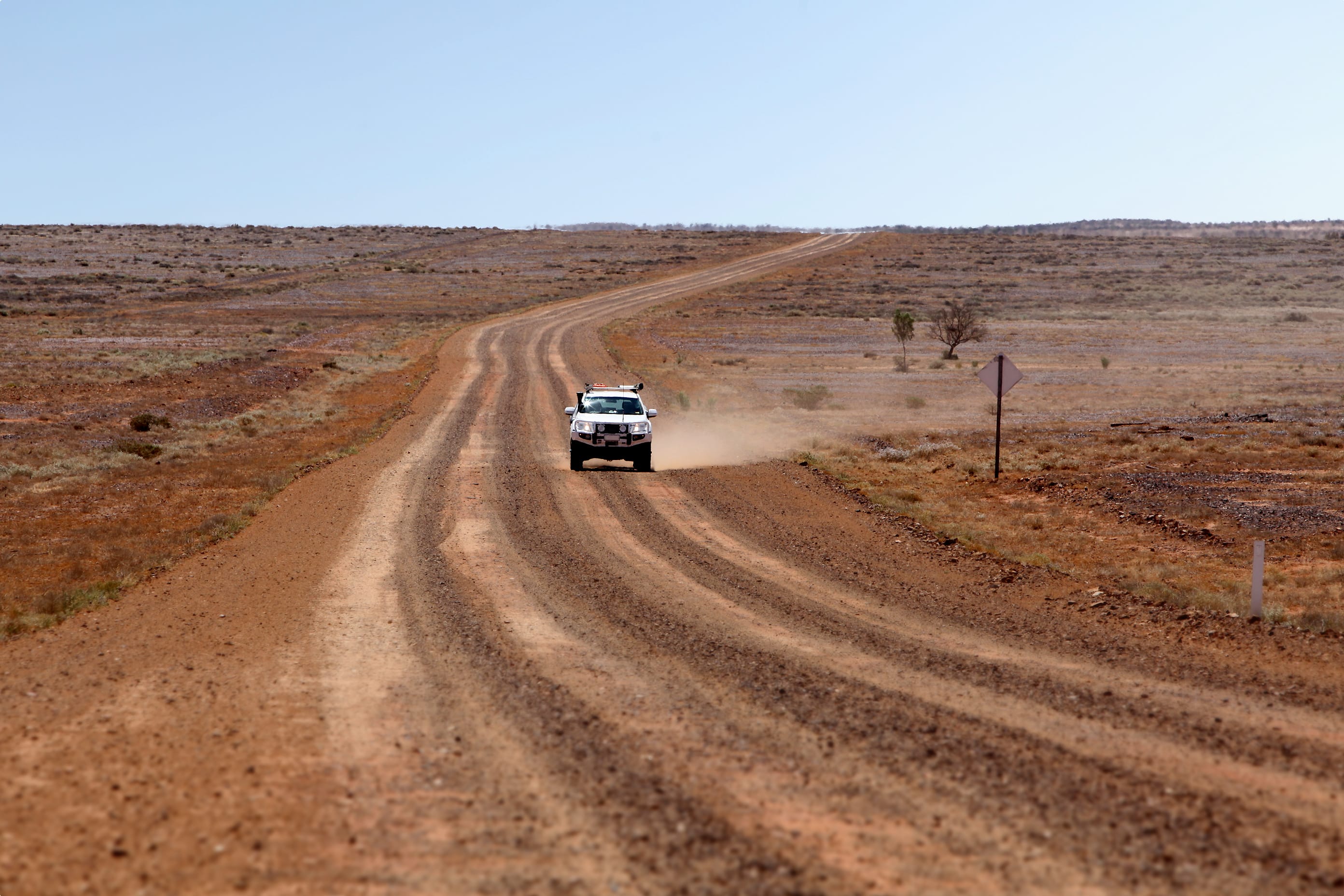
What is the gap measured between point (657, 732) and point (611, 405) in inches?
727

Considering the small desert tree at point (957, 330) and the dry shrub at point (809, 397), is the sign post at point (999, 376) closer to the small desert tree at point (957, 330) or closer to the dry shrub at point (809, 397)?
the dry shrub at point (809, 397)

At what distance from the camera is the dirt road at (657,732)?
260 inches

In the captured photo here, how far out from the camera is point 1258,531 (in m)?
19.7

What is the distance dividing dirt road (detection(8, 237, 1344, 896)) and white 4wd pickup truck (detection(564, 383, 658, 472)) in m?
8.63

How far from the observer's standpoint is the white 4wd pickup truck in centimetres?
2597

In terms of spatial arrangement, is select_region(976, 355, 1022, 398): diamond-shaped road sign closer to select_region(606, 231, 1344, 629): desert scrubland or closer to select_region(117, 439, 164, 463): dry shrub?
select_region(606, 231, 1344, 629): desert scrubland

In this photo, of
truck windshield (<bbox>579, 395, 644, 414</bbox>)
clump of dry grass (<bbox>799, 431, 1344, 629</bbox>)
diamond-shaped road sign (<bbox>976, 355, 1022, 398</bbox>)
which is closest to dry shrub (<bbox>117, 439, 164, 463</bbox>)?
truck windshield (<bbox>579, 395, 644, 414</bbox>)

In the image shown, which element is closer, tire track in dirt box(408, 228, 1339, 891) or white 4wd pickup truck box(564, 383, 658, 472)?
tire track in dirt box(408, 228, 1339, 891)

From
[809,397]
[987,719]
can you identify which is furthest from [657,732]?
[809,397]

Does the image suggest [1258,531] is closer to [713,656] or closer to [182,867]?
[713,656]

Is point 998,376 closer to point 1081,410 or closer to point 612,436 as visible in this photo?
point 612,436

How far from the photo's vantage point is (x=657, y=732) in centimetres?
897

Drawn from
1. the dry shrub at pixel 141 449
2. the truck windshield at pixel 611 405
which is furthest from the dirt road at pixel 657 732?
the dry shrub at pixel 141 449

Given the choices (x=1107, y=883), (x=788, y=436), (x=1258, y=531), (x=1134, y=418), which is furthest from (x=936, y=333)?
(x=1107, y=883)
